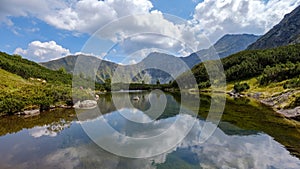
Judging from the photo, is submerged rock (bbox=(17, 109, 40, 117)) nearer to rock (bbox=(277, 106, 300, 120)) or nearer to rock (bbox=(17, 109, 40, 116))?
rock (bbox=(17, 109, 40, 116))

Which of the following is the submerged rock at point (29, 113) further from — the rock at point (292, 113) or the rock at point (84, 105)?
the rock at point (292, 113)

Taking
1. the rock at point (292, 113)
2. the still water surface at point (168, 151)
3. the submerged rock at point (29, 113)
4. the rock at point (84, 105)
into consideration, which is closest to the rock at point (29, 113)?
the submerged rock at point (29, 113)

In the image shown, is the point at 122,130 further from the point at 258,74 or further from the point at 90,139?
the point at 258,74

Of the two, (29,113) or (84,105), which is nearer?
(29,113)

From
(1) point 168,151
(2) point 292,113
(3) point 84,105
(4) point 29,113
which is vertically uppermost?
(3) point 84,105

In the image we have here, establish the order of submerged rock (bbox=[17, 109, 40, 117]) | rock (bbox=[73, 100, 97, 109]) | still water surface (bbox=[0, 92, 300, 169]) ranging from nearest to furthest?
still water surface (bbox=[0, 92, 300, 169]), submerged rock (bbox=[17, 109, 40, 117]), rock (bbox=[73, 100, 97, 109])

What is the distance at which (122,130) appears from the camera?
31.9 m

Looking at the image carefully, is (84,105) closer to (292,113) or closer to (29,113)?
(29,113)

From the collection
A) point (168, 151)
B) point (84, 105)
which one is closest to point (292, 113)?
point (168, 151)

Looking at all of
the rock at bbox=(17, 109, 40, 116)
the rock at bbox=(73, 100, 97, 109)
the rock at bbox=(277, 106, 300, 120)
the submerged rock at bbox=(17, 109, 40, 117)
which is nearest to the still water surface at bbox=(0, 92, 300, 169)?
the rock at bbox=(277, 106, 300, 120)

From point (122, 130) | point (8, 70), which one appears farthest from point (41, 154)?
point (8, 70)

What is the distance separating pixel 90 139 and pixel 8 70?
111791mm

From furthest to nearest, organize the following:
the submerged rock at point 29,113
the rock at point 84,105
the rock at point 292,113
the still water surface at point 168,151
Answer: the rock at point 84,105, the submerged rock at point 29,113, the rock at point 292,113, the still water surface at point 168,151

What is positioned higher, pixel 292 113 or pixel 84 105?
pixel 84 105
